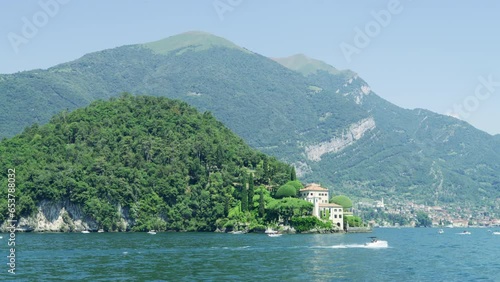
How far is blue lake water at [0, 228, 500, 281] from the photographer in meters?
73.0

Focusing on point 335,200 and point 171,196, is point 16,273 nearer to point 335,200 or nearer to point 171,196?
point 171,196

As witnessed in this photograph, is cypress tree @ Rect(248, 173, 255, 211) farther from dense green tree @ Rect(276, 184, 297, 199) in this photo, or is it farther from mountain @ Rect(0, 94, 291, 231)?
dense green tree @ Rect(276, 184, 297, 199)

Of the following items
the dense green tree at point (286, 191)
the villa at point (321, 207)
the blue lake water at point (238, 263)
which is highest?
the dense green tree at point (286, 191)

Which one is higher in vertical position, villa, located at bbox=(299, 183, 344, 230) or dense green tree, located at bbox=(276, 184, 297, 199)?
dense green tree, located at bbox=(276, 184, 297, 199)

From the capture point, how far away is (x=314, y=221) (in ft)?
544

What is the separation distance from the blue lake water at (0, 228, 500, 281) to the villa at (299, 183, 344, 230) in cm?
5199

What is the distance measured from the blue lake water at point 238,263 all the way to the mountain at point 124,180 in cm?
5019

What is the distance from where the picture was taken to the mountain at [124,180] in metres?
170

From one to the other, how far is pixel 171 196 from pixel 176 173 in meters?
7.26

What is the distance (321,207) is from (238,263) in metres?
90.4

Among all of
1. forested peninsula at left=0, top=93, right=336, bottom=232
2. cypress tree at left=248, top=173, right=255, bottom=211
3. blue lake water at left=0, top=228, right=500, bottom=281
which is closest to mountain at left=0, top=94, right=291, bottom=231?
forested peninsula at left=0, top=93, right=336, bottom=232

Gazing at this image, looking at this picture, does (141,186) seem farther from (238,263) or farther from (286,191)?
(238,263)

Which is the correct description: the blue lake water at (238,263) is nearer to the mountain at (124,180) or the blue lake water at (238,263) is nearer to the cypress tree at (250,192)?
the mountain at (124,180)

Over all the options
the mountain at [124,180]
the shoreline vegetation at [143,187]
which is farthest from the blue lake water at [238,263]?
the mountain at [124,180]
